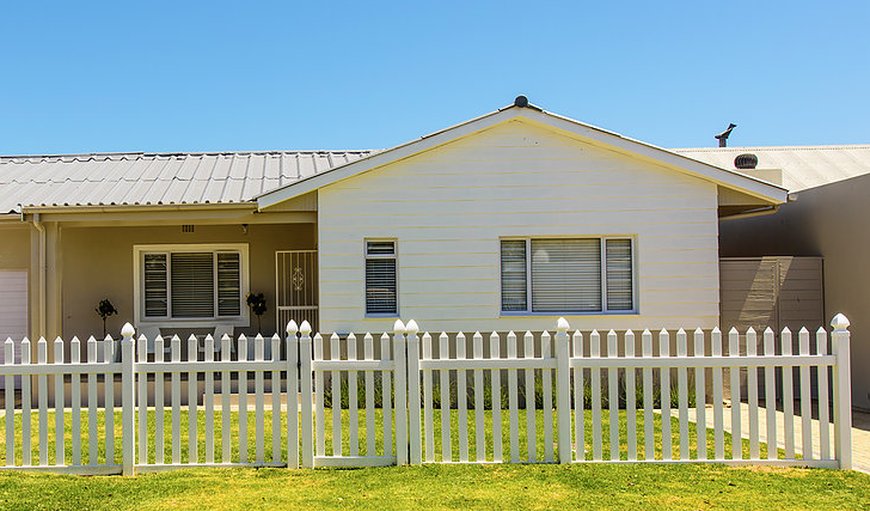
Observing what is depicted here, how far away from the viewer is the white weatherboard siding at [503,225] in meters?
11.0

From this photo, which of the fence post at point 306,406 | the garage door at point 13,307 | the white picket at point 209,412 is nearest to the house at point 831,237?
the fence post at point 306,406

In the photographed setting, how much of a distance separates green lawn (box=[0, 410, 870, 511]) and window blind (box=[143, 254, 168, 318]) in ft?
25.6

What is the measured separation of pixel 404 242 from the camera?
36.1 feet

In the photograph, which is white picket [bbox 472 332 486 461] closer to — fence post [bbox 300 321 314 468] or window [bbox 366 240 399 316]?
fence post [bbox 300 321 314 468]

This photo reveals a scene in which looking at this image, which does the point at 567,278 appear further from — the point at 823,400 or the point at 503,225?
the point at 823,400

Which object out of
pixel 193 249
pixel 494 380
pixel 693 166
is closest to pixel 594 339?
pixel 494 380

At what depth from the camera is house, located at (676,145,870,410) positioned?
10.6 meters

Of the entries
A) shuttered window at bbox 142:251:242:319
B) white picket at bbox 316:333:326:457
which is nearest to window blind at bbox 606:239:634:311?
white picket at bbox 316:333:326:457

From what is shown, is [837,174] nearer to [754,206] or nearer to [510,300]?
[754,206]

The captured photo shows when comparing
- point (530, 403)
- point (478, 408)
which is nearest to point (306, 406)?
point (478, 408)

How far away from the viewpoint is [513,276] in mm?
11156

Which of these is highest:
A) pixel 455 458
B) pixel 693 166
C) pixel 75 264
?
pixel 693 166

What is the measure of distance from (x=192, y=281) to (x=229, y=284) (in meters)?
0.69

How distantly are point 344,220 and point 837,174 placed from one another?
11.0 m
